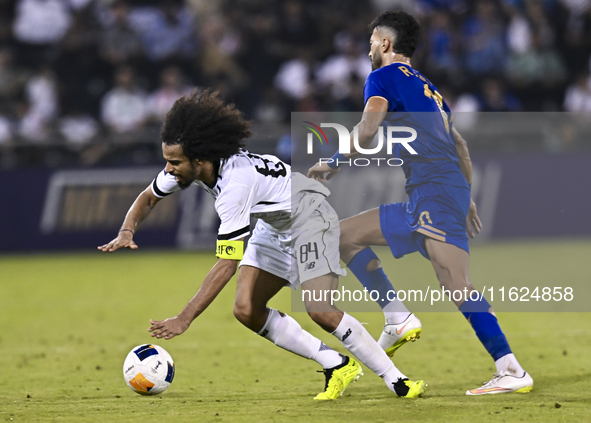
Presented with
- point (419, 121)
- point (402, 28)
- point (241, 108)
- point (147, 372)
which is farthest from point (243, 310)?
point (241, 108)

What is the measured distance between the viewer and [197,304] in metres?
4.60

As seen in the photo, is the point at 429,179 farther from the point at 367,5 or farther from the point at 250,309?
the point at 367,5

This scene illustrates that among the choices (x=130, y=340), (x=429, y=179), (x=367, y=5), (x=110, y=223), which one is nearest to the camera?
(x=429, y=179)

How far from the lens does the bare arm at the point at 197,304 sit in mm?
4461

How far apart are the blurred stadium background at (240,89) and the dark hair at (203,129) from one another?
862 centimetres

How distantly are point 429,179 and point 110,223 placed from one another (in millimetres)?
9458

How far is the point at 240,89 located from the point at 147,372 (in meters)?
10.6

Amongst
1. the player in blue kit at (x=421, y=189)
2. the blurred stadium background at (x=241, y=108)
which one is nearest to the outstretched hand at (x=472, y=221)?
the player in blue kit at (x=421, y=189)

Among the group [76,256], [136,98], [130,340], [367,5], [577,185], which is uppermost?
[367,5]

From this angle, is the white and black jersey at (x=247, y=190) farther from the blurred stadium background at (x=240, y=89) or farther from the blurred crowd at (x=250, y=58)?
the blurred crowd at (x=250, y=58)

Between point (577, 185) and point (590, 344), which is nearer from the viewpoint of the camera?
point (590, 344)

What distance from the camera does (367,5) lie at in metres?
17.0

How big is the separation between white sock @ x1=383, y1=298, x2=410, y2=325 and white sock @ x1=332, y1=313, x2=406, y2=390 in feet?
1.76

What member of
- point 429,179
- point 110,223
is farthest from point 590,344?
point 110,223
